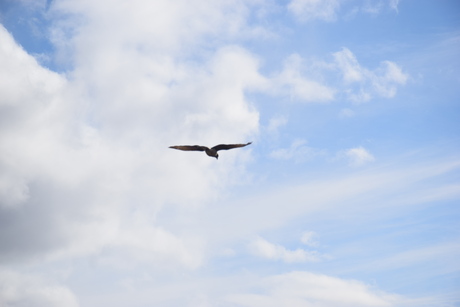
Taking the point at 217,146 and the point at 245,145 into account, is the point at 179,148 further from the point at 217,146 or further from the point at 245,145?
the point at 245,145

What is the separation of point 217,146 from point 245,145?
3.43 metres

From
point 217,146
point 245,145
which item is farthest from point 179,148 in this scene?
point 245,145

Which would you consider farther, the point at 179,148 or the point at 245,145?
the point at 179,148

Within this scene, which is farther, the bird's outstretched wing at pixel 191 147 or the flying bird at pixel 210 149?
the bird's outstretched wing at pixel 191 147

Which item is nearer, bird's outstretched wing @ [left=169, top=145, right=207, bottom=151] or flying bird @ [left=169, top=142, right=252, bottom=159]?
flying bird @ [left=169, top=142, right=252, bottom=159]

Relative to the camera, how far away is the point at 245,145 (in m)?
34.2

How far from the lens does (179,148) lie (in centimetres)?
3694

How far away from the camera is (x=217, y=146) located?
119 feet

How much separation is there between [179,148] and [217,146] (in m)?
4.04

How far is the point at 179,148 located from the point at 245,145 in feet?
23.9

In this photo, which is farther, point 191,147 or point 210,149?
point 191,147

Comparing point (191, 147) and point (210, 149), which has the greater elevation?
point (191, 147)
